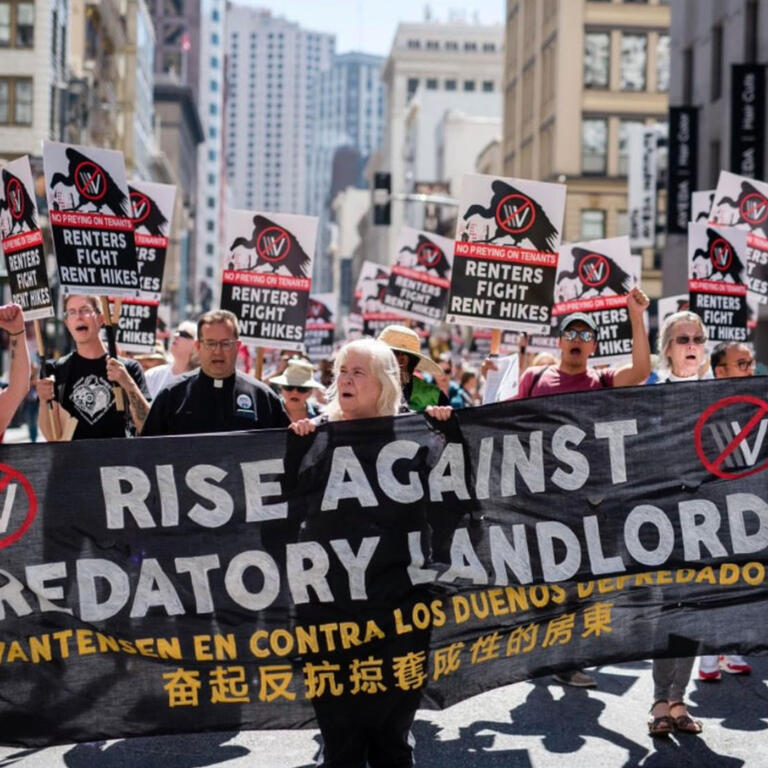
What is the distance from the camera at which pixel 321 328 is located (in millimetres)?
22297

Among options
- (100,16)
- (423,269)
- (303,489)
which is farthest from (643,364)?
(100,16)

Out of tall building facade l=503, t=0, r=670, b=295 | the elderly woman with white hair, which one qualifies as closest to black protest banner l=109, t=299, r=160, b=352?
the elderly woman with white hair

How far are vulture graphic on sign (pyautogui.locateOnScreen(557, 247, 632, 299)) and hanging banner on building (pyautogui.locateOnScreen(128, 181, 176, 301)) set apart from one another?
10.2 feet

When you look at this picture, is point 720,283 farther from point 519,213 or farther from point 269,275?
point 269,275

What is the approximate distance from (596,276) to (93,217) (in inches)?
188

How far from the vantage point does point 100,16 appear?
6456cm

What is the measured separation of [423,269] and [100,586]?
11.8 m

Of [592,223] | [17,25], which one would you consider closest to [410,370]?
[17,25]

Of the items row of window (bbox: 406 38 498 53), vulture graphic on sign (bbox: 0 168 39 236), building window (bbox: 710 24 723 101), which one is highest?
row of window (bbox: 406 38 498 53)

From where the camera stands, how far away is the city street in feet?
20.4

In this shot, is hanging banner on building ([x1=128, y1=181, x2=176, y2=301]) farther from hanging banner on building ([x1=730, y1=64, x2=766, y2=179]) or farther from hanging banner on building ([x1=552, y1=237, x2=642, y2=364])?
hanging banner on building ([x1=730, y1=64, x2=766, y2=179])

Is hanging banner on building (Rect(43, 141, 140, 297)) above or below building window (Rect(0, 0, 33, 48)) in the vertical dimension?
below

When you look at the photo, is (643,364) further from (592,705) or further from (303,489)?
(303,489)

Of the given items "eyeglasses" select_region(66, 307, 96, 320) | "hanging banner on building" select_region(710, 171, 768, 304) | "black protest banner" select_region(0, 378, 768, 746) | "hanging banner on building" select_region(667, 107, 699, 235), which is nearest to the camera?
Answer: "black protest banner" select_region(0, 378, 768, 746)
